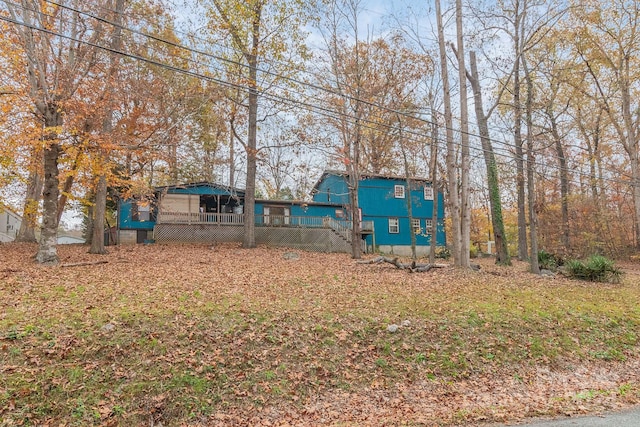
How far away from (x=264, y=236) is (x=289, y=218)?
255cm

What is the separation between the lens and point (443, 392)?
201 inches

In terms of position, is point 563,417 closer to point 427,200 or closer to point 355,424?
point 355,424

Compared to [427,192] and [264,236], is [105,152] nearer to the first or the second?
[264,236]

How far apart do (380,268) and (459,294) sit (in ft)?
13.6

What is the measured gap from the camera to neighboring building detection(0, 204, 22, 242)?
2461 cm

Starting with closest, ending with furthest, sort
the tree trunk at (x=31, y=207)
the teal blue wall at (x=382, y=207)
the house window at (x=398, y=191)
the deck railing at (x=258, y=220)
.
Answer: the tree trunk at (x=31, y=207), the deck railing at (x=258, y=220), the teal blue wall at (x=382, y=207), the house window at (x=398, y=191)

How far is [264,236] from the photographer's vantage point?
20594mm

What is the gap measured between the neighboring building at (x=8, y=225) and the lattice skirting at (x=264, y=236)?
1293 centimetres

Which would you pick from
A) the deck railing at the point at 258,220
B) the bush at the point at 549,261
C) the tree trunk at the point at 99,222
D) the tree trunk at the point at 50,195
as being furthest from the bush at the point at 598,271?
the tree trunk at the point at 99,222

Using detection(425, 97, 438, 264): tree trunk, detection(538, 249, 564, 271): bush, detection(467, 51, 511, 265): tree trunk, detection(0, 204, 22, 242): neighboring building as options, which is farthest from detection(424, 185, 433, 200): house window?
detection(0, 204, 22, 242): neighboring building

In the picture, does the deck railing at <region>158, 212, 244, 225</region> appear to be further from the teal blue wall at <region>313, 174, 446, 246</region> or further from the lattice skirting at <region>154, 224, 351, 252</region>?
the teal blue wall at <region>313, 174, 446, 246</region>

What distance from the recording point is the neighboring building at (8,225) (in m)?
24.6

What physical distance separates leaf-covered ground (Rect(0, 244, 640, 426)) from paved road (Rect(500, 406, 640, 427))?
8.4 inches

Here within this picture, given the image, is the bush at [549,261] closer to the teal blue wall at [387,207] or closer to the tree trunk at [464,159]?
the tree trunk at [464,159]
